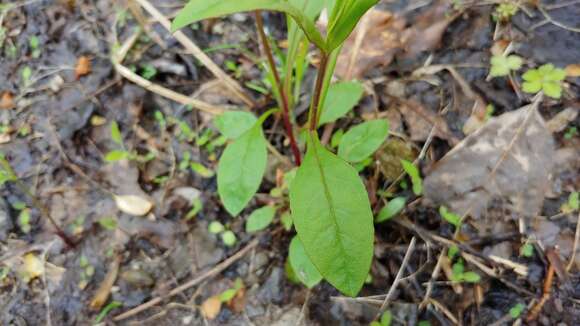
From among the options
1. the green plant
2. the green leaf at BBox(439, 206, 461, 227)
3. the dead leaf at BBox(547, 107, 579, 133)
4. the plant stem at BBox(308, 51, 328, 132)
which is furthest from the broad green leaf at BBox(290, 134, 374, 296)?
the dead leaf at BBox(547, 107, 579, 133)

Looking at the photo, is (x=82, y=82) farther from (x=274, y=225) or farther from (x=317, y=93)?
(x=317, y=93)

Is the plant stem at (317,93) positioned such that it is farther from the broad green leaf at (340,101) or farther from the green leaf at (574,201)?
the green leaf at (574,201)

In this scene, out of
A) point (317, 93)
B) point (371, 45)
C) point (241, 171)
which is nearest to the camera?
point (317, 93)

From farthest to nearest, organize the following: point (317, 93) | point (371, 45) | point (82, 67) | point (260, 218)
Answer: point (82, 67) < point (371, 45) < point (260, 218) < point (317, 93)

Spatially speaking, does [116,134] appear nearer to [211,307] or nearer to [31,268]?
[31,268]

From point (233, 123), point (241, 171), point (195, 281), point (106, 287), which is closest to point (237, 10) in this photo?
point (241, 171)

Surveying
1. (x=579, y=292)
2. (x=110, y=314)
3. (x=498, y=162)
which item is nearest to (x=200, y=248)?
(x=110, y=314)

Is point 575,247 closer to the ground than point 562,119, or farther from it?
closer to the ground
